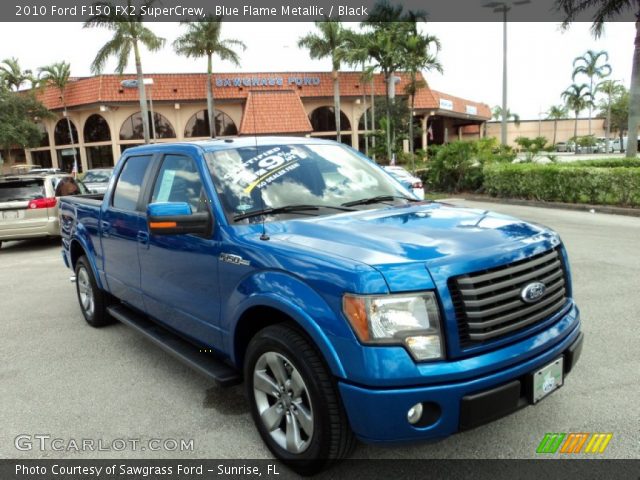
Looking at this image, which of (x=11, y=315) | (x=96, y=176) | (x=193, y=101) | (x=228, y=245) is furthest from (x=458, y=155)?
(x=193, y=101)

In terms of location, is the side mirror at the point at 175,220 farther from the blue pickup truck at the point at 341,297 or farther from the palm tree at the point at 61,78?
the palm tree at the point at 61,78

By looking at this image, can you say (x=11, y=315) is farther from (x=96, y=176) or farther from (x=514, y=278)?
(x=96, y=176)

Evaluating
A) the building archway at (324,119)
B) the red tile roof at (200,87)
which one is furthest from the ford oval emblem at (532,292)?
the building archway at (324,119)

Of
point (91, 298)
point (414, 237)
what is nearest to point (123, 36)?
point (91, 298)

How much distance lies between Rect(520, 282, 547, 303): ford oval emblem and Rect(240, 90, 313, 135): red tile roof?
98.6 ft

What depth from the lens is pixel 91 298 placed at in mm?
5590

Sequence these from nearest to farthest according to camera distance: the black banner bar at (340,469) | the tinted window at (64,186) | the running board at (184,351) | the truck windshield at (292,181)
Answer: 1. the black banner bar at (340,469)
2. the running board at (184,351)
3. the truck windshield at (292,181)
4. the tinted window at (64,186)

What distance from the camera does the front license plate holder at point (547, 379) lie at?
261 cm

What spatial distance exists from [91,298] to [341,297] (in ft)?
13.4

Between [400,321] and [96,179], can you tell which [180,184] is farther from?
[96,179]

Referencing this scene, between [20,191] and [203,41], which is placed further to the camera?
[203,41]

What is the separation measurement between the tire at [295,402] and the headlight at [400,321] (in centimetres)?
35

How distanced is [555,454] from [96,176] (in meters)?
18.2

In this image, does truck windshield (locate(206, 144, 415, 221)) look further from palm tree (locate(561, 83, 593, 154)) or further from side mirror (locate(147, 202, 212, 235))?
palm tree (locate(561, 83, 593, 154))
